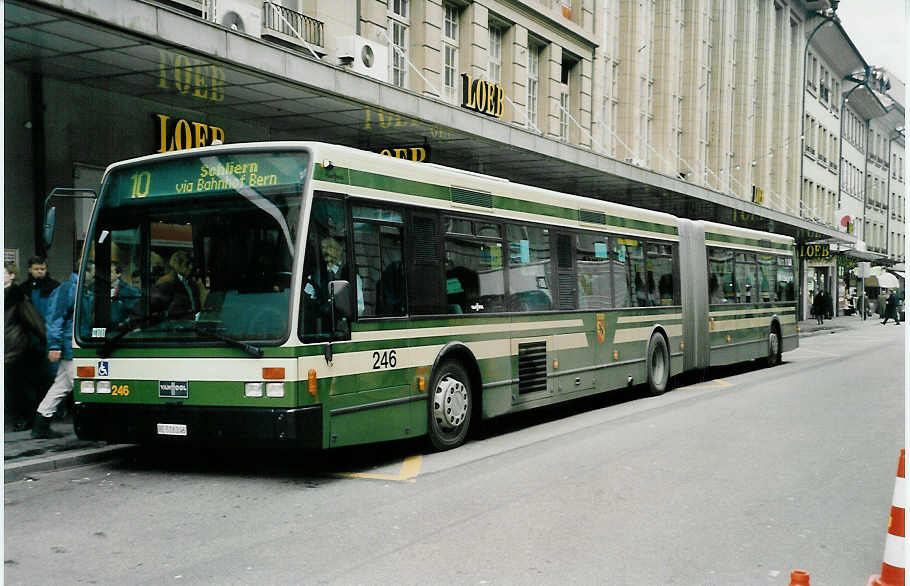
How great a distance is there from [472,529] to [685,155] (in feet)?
117

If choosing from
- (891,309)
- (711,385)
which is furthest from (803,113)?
(711,385)

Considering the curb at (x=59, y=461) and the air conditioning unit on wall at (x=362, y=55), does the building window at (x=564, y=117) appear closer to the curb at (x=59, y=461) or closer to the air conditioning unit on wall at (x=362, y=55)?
the air conditioning unit on wall at (x=362, y=55)

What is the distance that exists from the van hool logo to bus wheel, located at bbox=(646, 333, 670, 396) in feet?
28.0

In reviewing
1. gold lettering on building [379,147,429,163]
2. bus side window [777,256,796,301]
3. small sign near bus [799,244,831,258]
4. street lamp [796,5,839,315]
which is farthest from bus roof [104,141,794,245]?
street lamp [796,5,839,315]

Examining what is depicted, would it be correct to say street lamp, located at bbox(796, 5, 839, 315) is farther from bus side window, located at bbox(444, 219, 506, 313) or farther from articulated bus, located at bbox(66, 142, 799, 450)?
articulated bus, located at bbox(66, 142, 799, 450)

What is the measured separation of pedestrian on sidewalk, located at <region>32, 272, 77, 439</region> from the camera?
9.84 meters

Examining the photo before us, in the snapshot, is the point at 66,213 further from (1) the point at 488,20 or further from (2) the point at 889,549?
(1) the point at 488,20

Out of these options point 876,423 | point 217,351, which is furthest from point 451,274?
point 876,423

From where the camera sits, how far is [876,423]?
11.5 metres

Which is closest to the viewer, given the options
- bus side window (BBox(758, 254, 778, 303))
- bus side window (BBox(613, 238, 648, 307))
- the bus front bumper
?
the bus front bumper

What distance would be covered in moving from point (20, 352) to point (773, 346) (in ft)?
52.1

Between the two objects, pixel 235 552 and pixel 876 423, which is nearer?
pixel 235 552

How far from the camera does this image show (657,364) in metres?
15.2

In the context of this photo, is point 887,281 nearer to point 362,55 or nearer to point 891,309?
point 891,309
